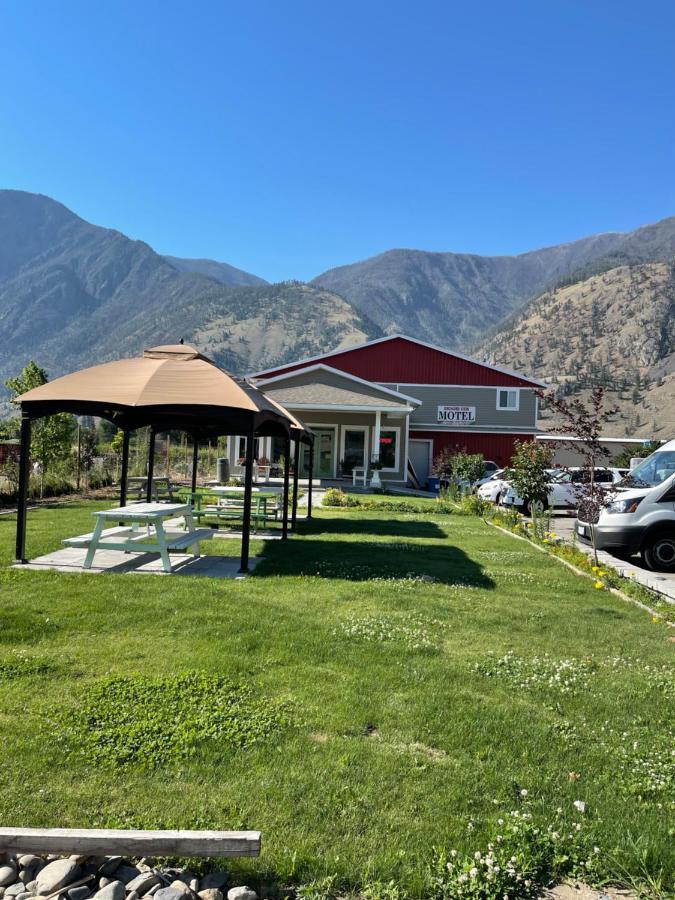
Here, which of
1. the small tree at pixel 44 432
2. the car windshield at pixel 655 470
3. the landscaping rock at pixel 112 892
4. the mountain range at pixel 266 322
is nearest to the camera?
the landscaping rock at pixel 112 892

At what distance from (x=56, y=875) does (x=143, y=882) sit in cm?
34

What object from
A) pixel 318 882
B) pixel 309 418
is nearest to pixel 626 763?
pixel 318 882

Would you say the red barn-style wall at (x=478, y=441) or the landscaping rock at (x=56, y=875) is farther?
the red barn-style wall at (x=478, y=441)

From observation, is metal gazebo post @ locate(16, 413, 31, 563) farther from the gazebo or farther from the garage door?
the garage door

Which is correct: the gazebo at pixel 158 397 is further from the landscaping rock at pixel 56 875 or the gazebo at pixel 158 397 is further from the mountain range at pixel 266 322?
the mountain range at pixel 266 322

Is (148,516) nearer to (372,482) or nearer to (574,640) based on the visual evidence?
(574,640)

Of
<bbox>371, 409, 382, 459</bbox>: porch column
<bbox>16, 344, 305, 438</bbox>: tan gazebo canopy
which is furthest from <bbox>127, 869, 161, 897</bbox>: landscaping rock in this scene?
<bbox>371, 409, 382, 459</bbox>: porch column

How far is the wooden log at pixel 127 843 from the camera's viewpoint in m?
2.49

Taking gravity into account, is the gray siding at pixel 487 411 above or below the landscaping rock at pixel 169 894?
above

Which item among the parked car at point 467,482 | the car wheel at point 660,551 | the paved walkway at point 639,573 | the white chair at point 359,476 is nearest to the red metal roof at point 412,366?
the parked car at point 467,482

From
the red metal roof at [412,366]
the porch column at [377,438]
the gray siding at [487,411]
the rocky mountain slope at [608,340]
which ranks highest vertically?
the rocky mountain slope at [608,340]

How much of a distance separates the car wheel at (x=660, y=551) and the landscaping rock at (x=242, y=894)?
10.2m

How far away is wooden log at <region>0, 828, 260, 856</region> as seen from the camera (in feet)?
8.16

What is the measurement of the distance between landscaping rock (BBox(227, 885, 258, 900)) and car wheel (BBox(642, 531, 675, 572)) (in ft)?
33.5
